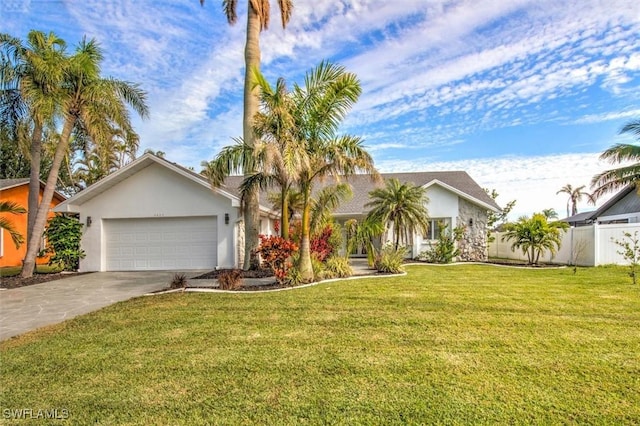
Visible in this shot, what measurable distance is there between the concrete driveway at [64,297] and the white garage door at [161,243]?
1596 millimetres

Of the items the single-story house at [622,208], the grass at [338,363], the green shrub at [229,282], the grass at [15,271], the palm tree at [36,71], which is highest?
the palm tree at [36,71]

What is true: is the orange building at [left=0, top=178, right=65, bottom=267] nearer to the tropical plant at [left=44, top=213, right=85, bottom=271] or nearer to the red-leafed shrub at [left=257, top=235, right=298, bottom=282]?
the tropical plant at [left=44, top=213, right=85, bottom=271]

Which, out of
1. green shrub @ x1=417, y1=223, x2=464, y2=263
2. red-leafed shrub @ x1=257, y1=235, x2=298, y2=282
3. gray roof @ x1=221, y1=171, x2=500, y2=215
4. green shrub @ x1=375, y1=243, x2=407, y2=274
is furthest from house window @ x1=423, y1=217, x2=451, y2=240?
red-leafed shrub @ x1=257, y1=235, x2=298, y2=282

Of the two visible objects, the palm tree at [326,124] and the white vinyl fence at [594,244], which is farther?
the white vinyl fence at [594,244]

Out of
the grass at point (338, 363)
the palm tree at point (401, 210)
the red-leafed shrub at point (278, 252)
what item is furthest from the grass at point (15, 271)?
the palm tree at point (401, 210)

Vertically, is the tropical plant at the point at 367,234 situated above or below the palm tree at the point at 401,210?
below

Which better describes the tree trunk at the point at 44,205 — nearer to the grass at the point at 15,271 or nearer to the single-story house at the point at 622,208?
the grass at the point at 15,271

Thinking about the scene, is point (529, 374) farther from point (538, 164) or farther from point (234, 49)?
point (538, 164)

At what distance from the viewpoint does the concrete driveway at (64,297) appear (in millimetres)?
6812

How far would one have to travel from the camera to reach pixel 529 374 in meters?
3.86

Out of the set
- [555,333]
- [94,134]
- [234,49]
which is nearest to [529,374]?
[555,333]

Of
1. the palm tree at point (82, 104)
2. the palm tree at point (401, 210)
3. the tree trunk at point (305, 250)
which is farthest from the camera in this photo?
the palm tree at point (401, 210)

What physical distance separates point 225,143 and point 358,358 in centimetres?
852

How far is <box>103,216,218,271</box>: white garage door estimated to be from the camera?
14672 mm
